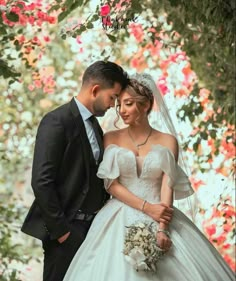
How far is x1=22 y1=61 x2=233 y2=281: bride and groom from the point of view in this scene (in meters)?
4.14

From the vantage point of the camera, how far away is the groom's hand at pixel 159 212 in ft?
13.9

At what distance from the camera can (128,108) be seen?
4367 mm

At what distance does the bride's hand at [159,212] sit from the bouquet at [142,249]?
177mm

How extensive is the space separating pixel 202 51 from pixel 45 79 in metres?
1.80

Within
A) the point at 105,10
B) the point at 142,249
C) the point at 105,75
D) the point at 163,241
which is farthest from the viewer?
the point at 105,10

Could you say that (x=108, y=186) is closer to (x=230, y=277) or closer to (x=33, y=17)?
(x=230, y=277)

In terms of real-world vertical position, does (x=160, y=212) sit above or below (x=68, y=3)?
below

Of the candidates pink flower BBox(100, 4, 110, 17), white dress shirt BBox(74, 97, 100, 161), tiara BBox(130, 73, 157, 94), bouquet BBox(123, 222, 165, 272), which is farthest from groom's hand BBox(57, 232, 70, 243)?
pink flower BBox(100, 4, 110, 17)

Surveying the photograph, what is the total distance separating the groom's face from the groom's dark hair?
25 mm

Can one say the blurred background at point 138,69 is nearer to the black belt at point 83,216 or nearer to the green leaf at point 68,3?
the green leaf at point 68,3

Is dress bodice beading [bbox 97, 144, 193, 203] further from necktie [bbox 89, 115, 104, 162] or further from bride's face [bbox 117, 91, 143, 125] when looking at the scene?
bride's face [bbox 117, 91, 143, 125]

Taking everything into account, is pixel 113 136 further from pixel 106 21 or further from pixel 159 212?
pixel 106 21

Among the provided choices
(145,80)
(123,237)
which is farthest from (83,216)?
(145,80)

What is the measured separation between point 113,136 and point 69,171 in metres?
0.39
